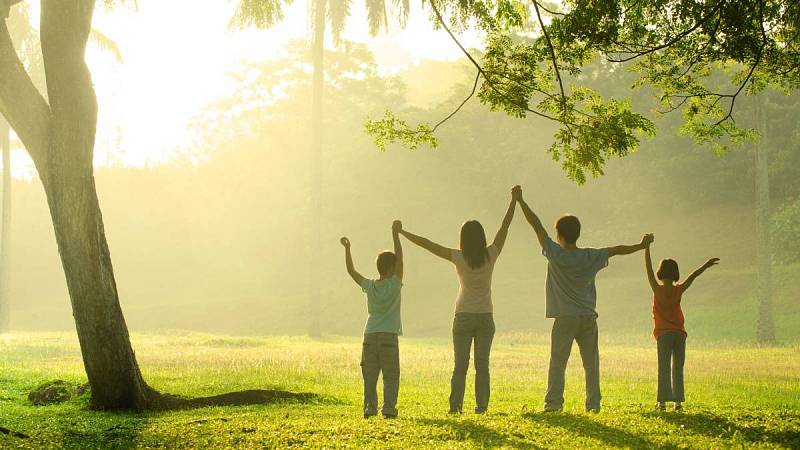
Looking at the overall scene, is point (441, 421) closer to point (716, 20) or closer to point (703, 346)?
point (716, 20)

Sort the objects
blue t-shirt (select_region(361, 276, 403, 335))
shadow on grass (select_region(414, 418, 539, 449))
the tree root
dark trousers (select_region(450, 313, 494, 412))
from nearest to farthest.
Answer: shadow on grass (select_region(414, 418, 539, 449)) < blue t-shirt (select_region(361, 276, 403, 335)) < dark trousers (select_region(450, 313, 494, 412)) < the tree root

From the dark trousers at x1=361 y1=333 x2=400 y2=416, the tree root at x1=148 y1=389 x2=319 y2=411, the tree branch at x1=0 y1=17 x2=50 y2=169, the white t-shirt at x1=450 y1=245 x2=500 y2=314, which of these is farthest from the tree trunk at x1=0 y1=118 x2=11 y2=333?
the white t-shirt at x1=450 y1=245 x2=500 y2=314

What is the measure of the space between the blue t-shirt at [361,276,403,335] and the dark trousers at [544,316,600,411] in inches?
63.9

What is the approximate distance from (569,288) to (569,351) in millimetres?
718

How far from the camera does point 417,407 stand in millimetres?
11586

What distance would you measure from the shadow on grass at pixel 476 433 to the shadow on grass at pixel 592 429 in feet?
2.11

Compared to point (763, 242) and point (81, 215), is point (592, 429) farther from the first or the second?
point (763, 242)

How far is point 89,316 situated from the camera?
11133 mm

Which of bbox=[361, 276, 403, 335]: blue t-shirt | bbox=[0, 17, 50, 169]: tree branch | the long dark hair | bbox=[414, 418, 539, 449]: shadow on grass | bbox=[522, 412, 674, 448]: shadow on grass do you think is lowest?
bbox=[414, 418, 539, 449]: shadow on grass

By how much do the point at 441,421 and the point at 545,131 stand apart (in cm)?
4485

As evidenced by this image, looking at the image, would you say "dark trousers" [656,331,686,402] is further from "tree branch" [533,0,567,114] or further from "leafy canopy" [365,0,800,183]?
"tree branch" [533,0,567,114]

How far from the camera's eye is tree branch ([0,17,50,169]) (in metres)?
11.5

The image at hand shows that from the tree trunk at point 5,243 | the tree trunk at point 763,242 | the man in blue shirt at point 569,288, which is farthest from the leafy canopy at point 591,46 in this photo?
the tree trunk at point 5,243

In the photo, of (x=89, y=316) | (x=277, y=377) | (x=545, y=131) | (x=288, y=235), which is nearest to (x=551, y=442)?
(x=89, y=316)
